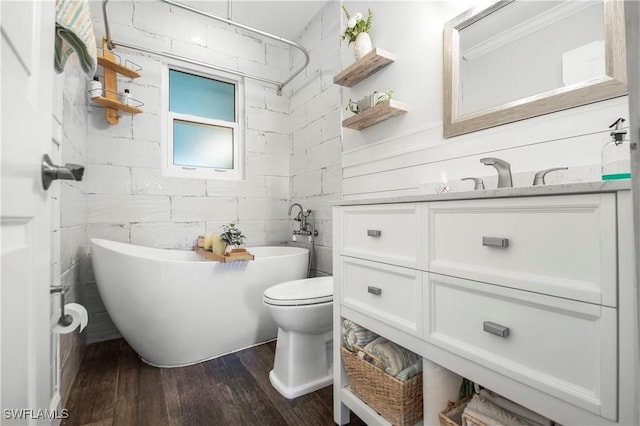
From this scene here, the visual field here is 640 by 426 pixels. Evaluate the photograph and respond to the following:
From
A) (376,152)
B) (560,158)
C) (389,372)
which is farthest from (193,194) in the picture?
(560,158)

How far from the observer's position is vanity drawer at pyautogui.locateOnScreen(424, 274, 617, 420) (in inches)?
25.0

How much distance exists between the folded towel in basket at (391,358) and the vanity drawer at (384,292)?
14cm

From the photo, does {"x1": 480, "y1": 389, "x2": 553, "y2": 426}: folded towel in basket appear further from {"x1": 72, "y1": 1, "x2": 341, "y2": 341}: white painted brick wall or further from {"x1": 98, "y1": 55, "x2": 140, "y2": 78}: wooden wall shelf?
{"x1": 98, "y1": 55, "x2": 140, "y2": 78}: wooden wall shelf

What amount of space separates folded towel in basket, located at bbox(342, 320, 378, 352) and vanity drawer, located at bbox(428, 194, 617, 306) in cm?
52

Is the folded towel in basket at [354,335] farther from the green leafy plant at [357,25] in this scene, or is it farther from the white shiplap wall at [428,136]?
the green leafy plant at [357,25]

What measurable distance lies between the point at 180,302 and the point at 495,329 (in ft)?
5.39

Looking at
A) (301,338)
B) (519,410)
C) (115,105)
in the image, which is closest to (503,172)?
(519,410)

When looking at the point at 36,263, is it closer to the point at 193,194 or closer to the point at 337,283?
the point at 337,283

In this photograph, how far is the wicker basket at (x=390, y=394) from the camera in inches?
41.9

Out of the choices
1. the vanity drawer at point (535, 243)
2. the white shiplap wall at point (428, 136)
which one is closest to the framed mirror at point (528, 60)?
the white shiplap wall at point (428, 136)

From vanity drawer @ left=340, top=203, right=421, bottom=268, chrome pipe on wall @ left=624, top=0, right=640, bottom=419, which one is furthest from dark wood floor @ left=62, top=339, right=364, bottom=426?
chrome pipe on wall @ left=624, top=0, right=640, bottom=419

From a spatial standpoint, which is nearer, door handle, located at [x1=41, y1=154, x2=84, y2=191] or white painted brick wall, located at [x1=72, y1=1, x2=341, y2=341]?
door handle, located at [x1=41, y1=154, x2=84, y2=191]

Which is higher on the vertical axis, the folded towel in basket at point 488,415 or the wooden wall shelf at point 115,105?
the wooden wall shelf at point 115,105

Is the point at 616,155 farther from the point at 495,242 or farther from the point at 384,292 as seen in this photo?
the point at 384,292
